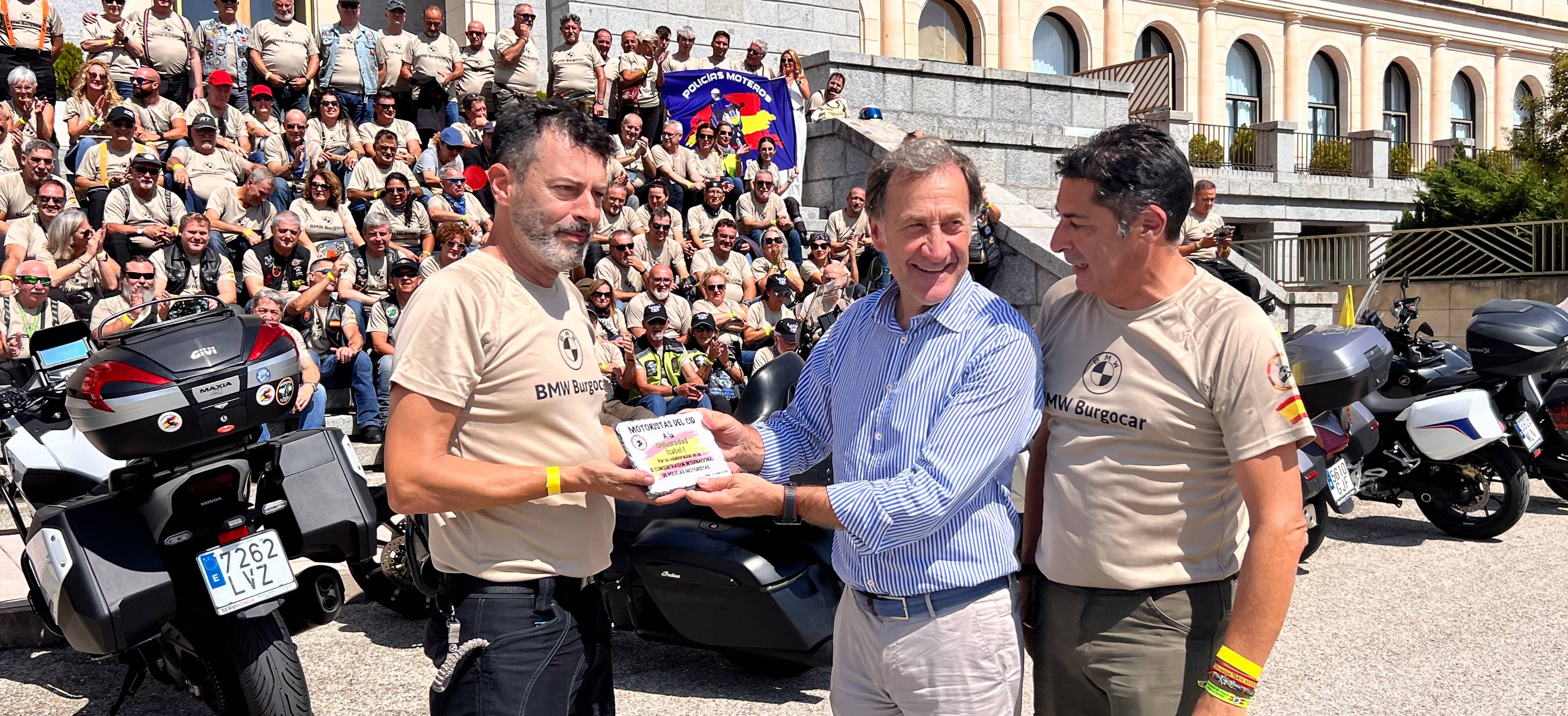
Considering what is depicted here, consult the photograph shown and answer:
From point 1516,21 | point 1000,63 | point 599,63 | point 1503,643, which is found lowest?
point 1503,643

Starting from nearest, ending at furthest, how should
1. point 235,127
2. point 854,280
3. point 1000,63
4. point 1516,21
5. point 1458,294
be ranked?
point 235,127, point 854,280, point 1458,294, point 1000,63, point 1516,21

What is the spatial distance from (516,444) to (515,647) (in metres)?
0.39

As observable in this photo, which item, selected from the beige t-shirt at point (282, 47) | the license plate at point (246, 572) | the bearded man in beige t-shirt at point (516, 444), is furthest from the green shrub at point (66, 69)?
the bearded man in beige t-shirt at point (516, 444)

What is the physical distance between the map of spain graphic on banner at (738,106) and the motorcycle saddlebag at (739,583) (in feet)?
30.0

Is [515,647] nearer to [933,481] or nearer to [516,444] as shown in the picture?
[516,444]

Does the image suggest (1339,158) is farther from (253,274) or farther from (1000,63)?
(253,274)

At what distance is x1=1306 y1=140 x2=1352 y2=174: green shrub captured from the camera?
28.7 metres

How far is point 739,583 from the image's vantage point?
4.20 meters

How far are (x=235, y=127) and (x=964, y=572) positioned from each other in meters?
9.86

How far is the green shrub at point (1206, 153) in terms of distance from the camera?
26.8 metres

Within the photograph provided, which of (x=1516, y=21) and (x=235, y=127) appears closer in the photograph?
(x=235, y=127)

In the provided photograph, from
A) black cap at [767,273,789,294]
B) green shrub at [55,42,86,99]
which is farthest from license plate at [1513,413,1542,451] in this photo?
green shrub at [55,42,86,99]

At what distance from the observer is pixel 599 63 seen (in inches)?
517

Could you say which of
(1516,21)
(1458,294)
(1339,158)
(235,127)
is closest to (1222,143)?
(1339,158)
